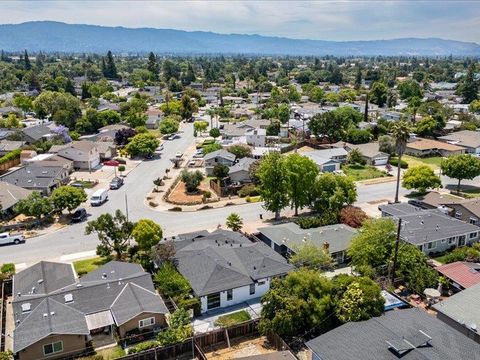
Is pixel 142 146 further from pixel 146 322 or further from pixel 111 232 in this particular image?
pixel 146 322

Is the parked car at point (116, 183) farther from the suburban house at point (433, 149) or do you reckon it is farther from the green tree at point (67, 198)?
the suburban house at point (433, 149)

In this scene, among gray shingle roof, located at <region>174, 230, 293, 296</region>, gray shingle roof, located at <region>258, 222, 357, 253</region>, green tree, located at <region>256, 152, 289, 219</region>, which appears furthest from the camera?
green tree, located at <region>256, 152, 289, 219</region>

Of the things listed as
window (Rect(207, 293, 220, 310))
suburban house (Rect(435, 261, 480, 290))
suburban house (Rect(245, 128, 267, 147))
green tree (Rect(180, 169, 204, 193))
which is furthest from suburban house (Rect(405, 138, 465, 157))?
window (Rect(207, 293, 220, 310))

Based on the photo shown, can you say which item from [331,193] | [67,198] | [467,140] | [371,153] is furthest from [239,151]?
[467,140]

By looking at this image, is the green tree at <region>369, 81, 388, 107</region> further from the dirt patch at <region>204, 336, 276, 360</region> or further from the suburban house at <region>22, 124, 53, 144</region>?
the dirt patch at <region>204, 336, 276, 360</region>

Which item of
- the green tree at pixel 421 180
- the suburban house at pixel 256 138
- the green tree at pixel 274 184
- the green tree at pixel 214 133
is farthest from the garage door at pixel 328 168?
the green tree at pixel 214 133

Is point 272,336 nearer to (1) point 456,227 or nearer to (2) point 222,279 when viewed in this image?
(2) point 222,279
